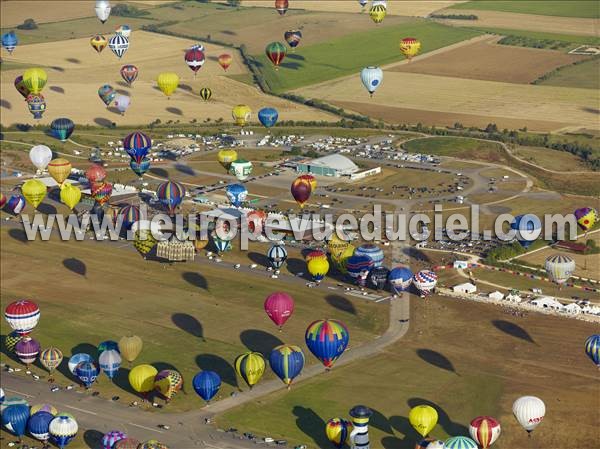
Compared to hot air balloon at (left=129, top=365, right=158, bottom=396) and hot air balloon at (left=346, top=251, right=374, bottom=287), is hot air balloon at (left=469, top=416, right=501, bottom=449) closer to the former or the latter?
hot air balloon at (left=129, top=365, right=158, bottom=396)

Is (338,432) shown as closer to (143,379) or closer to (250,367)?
(250,367)

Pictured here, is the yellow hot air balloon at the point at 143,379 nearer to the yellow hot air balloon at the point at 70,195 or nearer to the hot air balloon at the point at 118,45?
the yellow hot air balloon at the point at 70,195

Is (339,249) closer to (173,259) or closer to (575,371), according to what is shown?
(173,259)

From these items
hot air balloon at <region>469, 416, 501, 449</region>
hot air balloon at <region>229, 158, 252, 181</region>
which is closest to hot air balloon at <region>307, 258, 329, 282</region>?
hot air balloon at <region>469, 416, 501, 449</region>

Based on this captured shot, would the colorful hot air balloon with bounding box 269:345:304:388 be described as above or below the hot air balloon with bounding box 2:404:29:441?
above

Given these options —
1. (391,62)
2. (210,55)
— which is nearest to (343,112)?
(391,62)

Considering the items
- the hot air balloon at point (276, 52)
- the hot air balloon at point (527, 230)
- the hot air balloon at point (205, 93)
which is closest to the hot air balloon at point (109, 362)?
the hot air balloon at point (527, 230)

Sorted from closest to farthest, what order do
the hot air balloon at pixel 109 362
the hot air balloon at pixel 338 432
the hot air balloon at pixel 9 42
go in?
the hot air balloon at pixel 338 432, the hot air balloon at pixel 109 362, the hot air balloon at pixel 9 42
